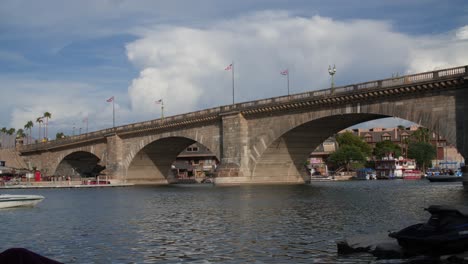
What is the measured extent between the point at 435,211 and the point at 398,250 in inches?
67.6

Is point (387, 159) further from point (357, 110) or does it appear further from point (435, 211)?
point (435, 211)

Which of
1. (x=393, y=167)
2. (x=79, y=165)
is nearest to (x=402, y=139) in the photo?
(x=393, y=167)

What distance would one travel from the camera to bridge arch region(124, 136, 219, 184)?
327 ft

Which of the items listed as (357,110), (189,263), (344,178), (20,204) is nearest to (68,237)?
(189,263)

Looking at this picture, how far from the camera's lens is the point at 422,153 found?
150m

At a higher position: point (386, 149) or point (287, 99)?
point (287, 99)

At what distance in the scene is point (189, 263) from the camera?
19781 millimetres

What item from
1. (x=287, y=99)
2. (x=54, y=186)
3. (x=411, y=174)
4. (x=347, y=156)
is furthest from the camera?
(x=347, y=156)

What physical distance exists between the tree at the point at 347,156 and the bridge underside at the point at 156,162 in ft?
161

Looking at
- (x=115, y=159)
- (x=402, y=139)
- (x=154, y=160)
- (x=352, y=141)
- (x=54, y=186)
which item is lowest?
(x=54, y=186)

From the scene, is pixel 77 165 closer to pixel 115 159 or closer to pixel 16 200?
pixel 115 159

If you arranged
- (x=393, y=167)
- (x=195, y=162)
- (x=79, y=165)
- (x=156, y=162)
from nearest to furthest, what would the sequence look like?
(x=156, y=162), (x=79, y=165), (x=393, y=167), (x=195, y=162)

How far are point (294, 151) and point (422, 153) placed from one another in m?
82.9

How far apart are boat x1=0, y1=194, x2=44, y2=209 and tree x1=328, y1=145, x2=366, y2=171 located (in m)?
107
